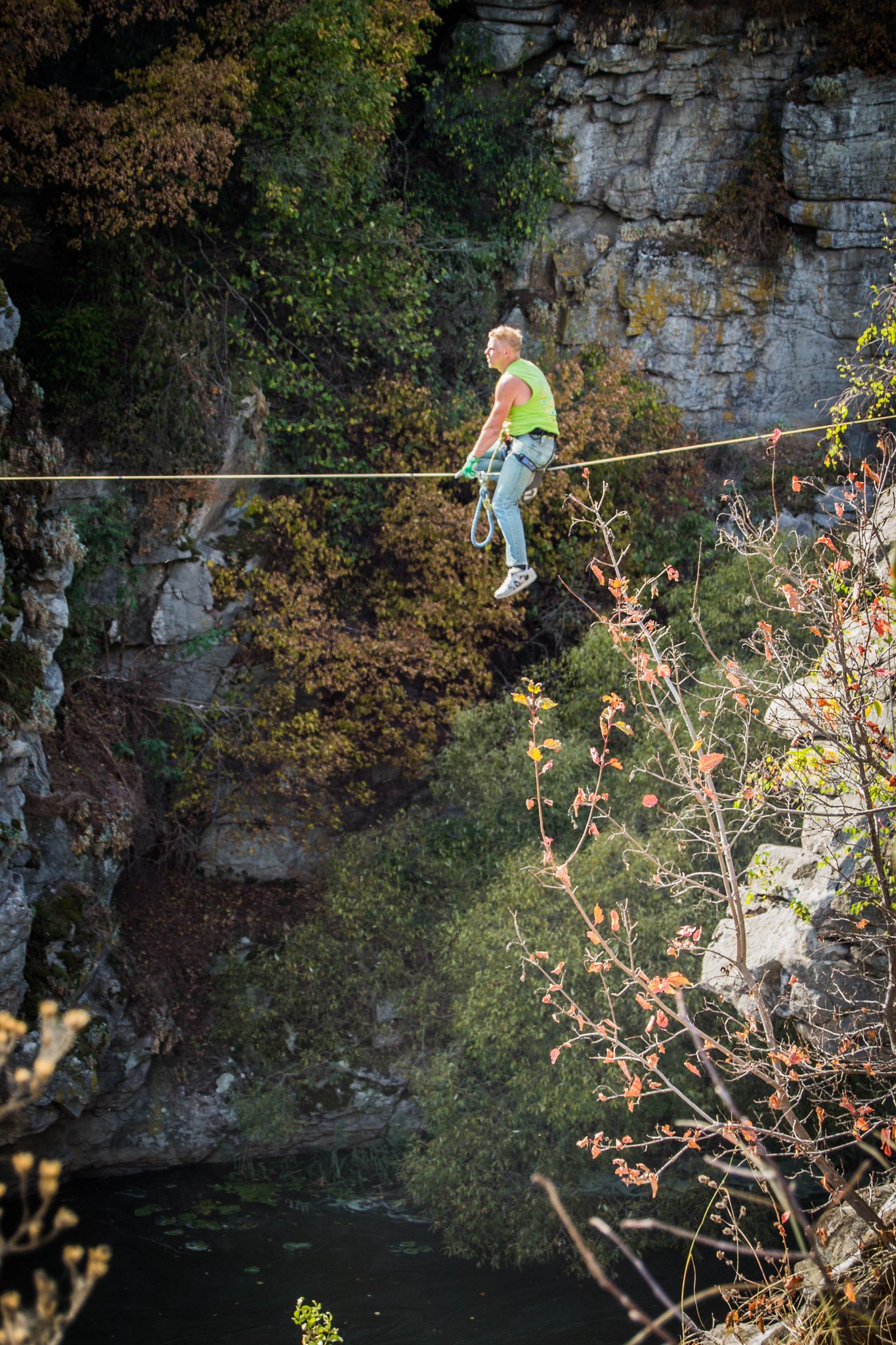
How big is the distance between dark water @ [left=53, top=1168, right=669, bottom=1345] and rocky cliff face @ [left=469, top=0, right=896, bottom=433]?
10718 millimetres

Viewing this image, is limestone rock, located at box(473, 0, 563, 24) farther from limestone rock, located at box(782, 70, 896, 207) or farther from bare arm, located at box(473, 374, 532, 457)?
bare arm, located at box(473, 374, 532, 457)

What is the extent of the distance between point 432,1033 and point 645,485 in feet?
22.5

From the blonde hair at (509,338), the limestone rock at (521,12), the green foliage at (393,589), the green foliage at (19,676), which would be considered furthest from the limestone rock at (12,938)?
the limestone rock at (521,12)

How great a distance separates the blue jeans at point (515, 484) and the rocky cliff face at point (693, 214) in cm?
794

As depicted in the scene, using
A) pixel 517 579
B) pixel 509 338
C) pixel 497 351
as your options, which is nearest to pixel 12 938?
pixel 517 579

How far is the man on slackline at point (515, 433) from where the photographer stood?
23.2 feet

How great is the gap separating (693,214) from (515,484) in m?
9.18

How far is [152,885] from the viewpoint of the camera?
1191cm

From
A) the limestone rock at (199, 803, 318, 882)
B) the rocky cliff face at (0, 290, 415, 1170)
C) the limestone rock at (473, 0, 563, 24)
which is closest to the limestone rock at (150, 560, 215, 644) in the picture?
the rocky cliff face at (0, 290, 415, 1170)

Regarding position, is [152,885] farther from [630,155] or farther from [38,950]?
[630,155]

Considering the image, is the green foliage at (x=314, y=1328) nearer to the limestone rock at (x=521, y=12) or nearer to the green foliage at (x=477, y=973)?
the green foliage at (x=477, y=973)

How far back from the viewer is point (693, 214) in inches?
583

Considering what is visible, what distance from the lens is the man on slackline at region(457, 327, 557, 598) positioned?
7062 millimetres

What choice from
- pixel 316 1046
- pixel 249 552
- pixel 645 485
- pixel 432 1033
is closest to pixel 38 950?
pixel 316 1046
